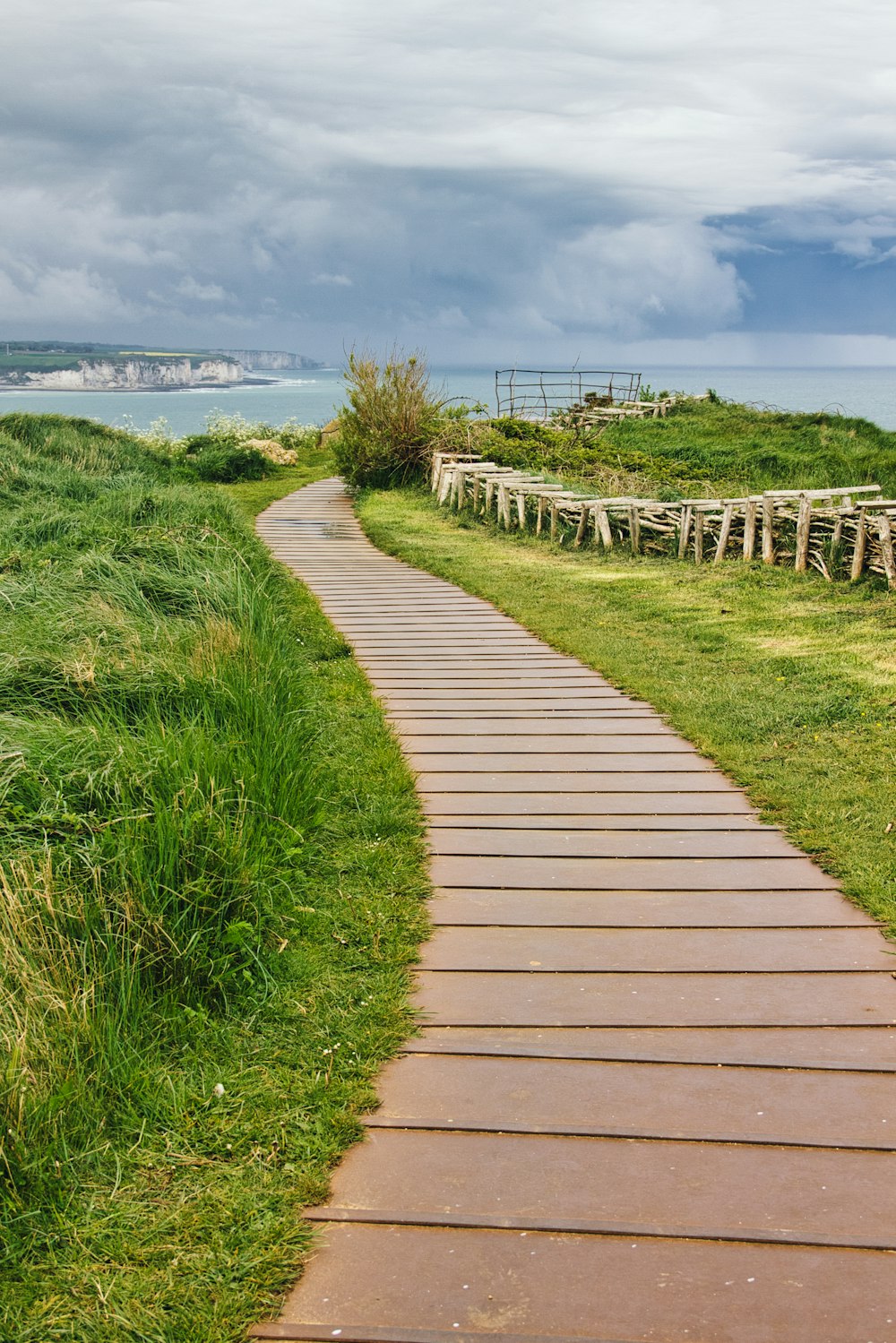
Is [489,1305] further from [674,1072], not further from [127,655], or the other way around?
[127,655]

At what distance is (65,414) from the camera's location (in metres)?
23.0

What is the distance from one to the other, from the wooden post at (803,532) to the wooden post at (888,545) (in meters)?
1.04

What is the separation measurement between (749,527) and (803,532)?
86 centimetres

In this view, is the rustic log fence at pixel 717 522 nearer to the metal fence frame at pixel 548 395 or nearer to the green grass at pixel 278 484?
the green grass at pixel 278 484

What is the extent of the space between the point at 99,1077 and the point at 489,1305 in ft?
4.07

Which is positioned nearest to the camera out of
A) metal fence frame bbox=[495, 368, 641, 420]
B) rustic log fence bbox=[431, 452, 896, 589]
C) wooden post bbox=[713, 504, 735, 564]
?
rustic log fence bbox=[431, 452, 896, 589]

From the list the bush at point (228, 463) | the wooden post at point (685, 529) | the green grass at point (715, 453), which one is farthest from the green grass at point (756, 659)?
the bush at point (228, 463)

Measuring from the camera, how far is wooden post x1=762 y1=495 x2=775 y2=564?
490 inches

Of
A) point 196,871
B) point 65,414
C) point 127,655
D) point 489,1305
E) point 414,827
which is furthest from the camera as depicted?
point 65,414

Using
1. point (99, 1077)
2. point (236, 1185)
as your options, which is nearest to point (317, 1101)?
point (236, 1185)

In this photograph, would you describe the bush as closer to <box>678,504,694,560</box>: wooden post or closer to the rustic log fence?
the rustic log fence

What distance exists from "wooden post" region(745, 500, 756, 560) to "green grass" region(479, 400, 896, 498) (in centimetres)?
430

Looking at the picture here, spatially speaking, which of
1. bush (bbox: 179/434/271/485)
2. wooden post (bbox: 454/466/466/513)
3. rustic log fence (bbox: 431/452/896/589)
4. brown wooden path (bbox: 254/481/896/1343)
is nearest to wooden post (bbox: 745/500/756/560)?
rustic log fence (bbox: 431/452/896/589)

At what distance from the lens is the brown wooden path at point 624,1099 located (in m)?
2.36
